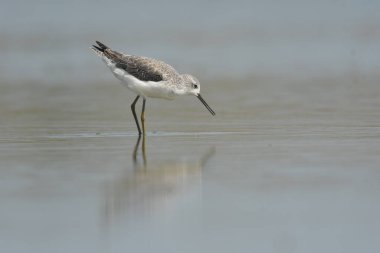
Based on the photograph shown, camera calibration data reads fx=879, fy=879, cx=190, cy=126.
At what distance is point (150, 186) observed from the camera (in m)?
8.27

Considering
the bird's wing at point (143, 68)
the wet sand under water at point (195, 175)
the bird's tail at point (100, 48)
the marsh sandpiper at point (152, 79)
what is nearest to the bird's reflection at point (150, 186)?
the wet sand under water at point (195, 175)

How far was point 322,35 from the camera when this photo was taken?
21.9 metres

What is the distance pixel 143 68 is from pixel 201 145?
1.96 m

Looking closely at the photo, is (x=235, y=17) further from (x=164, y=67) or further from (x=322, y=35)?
(x=164, y=67)

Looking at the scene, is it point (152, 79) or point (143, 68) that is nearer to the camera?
point (152, 79)

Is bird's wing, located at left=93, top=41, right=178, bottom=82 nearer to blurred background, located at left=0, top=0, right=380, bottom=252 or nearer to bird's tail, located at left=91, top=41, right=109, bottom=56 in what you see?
bird's tail, located at left=91, top=41, right=109, bottom=56

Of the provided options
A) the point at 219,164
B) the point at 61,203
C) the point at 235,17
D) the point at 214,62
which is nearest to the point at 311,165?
the point at 219,164

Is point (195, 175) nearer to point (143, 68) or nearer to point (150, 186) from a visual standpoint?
point (150, 186)

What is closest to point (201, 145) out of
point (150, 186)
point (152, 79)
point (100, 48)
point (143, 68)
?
point (152, 79)

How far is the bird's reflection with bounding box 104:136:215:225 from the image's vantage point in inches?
292

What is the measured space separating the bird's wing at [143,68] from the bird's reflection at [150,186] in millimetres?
1995

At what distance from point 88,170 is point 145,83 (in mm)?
2922

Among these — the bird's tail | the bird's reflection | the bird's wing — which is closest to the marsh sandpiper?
the bird's wing

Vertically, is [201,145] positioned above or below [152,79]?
below
